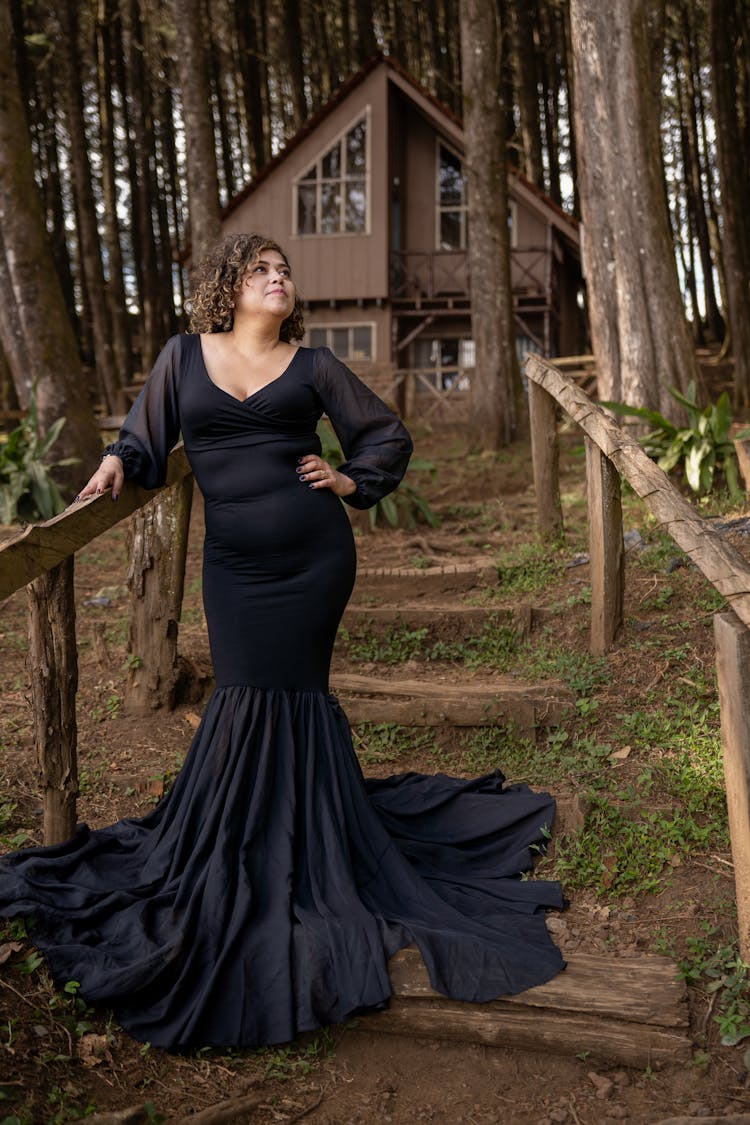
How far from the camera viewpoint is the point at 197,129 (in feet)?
38.9

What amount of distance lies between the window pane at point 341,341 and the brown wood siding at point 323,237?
845mm

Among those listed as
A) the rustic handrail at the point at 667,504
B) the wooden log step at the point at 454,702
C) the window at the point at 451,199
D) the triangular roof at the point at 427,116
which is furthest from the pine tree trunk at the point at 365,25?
the wooden log step at the point at 454,702

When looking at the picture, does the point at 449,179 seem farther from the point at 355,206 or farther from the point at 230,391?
the point at 230,391

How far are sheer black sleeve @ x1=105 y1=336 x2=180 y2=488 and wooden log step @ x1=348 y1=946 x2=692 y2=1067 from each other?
179cm

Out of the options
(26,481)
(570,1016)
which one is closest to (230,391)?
(570,1016)

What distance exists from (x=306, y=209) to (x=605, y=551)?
16.9 meters

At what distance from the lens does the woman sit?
3070 mm

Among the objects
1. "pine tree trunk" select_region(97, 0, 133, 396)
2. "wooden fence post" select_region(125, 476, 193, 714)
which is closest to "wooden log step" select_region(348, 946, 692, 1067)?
"wooden fence post" select_region(125, 476, 193, 714)

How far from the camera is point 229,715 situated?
137 inches

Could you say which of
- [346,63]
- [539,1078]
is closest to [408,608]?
[539,1078]

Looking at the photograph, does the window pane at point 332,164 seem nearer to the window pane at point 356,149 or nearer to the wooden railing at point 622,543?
the window pane at point 356,149

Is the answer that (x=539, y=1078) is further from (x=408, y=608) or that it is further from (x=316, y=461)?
(x=408, y=608)

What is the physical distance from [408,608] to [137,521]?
1662 mm

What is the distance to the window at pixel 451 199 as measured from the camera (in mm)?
20609
